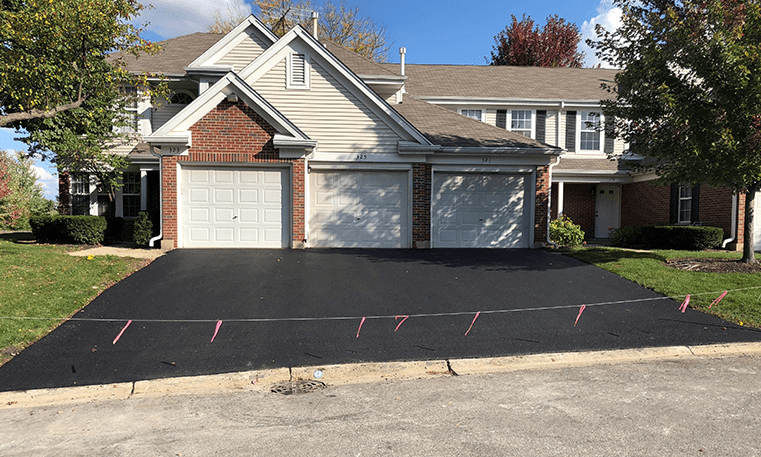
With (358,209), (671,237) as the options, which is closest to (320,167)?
(358,209)

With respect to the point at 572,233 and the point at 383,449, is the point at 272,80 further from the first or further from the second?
the point at 383,449

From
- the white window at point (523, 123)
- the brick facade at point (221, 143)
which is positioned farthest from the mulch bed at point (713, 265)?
the brick facade at point (221, 143)

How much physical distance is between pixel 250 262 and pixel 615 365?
8.14m

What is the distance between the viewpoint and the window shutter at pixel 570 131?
2128 cm

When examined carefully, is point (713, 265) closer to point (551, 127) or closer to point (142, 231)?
point (551, 127)

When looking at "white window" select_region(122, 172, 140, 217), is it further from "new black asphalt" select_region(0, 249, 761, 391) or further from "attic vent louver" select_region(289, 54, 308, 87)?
"attic vent louver" select_region(289, 54, 308, 87)

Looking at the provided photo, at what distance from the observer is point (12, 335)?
7.11 m

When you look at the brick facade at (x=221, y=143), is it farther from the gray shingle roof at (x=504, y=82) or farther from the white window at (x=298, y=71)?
the gray shingle roof at (x=504, y=82)

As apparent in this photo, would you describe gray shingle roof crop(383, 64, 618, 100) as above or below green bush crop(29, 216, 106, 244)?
above

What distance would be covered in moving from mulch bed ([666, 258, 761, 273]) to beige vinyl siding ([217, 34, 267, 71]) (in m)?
14.0

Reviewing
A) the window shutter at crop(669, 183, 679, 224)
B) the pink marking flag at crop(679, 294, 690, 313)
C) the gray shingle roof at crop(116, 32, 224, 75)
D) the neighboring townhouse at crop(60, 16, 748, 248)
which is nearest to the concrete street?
the pink marking flag at crop(679, 294, 690, 313)

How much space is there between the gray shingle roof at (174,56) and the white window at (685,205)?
18421mm

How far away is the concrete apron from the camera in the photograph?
565cm

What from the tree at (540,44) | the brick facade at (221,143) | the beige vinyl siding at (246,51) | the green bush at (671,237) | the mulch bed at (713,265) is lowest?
the mulch bed at (713,265)
